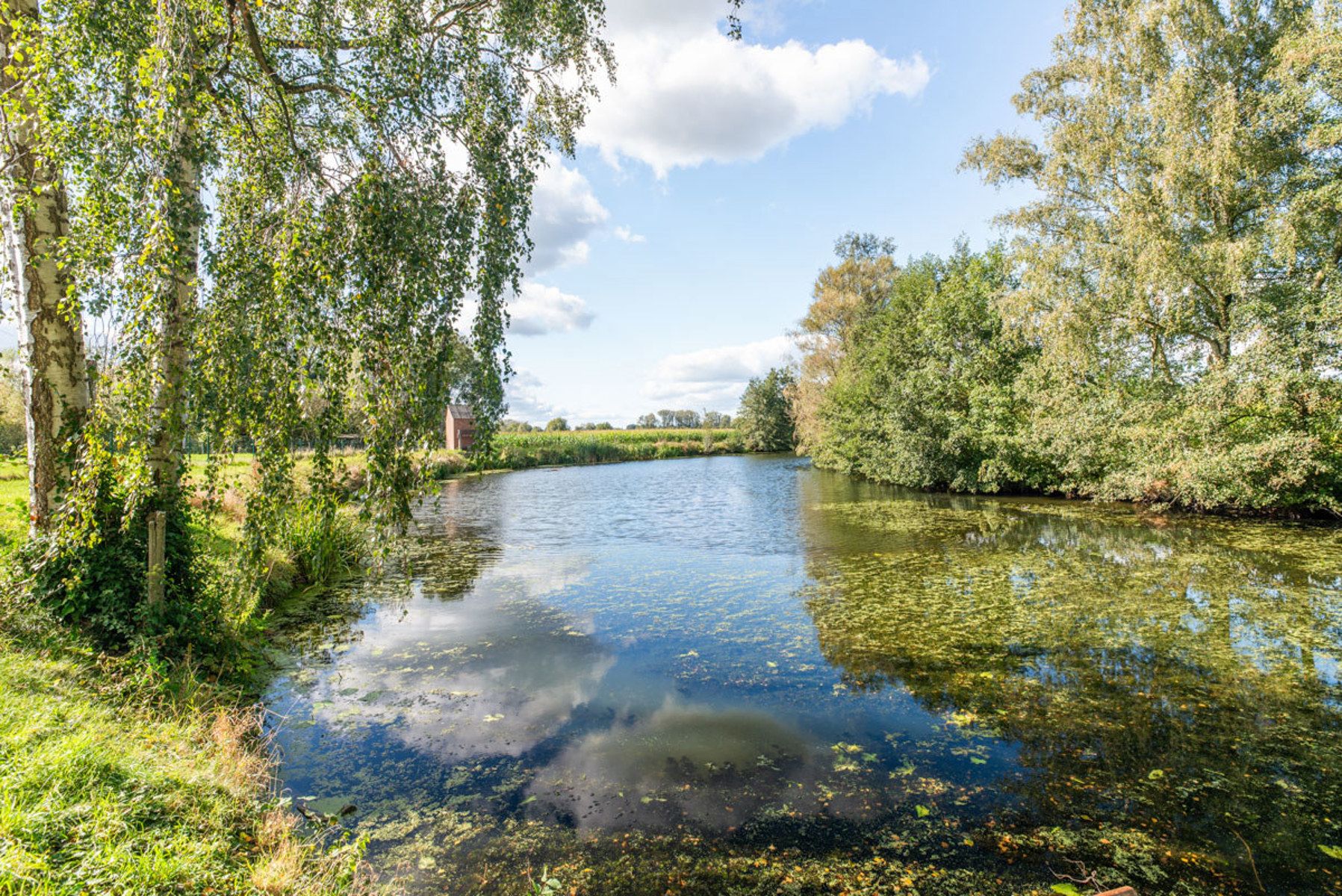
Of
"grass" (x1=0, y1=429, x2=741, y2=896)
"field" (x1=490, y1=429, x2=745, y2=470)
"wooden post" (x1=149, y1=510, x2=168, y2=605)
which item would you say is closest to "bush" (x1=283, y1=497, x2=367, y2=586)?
"wooden post" (x1=149, y1=510, x2=168, y2=605)

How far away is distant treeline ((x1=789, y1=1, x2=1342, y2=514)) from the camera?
480 inches

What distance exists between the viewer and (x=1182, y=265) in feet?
43.2

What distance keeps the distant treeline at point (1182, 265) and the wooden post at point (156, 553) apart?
17.5m

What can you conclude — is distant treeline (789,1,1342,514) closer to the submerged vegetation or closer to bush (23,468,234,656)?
the submerged vegetation

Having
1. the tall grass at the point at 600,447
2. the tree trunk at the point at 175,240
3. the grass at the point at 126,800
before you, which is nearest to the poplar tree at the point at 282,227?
the tree trunk at the point at 175,240

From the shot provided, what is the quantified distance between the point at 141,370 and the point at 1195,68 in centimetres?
1944

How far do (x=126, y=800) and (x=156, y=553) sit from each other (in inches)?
111

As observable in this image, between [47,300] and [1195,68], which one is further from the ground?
[1195,68]

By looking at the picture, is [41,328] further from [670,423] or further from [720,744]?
[670,423]

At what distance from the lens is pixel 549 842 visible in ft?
12.5

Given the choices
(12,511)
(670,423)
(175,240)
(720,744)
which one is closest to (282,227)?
(175,240)

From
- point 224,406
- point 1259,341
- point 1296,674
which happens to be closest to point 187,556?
point 224,406

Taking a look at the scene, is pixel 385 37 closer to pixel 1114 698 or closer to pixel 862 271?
pixel 1114 698

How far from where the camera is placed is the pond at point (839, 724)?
3.60m
